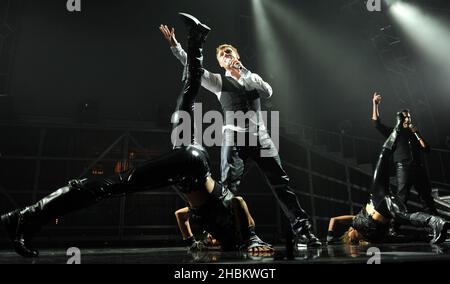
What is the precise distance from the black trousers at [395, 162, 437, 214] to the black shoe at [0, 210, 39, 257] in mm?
4864

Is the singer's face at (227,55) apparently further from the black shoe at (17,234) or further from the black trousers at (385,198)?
the black shoe at (17,234)

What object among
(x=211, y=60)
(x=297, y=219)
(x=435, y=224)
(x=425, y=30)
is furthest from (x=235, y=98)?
(x=425, y=30)

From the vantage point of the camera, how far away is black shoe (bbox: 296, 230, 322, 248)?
9.67ft

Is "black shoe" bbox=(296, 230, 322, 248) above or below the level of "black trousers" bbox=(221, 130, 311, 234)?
below

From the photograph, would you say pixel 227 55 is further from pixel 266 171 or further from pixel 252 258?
pixel 252 258

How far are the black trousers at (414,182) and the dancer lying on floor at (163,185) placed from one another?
3.60 metres

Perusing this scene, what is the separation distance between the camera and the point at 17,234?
1953 mm

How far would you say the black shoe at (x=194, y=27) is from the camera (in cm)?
212

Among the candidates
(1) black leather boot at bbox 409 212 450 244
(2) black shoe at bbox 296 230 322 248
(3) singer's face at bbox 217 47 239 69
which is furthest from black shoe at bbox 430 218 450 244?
(3) singer's face at bbox 217 47 239 69

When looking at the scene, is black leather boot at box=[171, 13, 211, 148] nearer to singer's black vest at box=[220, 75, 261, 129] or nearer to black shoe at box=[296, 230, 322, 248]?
singer's black vest at box=[220, 75, 261, 129]

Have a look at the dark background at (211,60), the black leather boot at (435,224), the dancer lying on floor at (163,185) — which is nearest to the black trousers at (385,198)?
the black leather boot at (435,224)

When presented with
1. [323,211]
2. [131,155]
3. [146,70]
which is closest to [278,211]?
[323,211]
